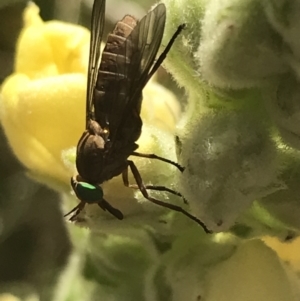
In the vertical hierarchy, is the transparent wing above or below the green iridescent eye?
above

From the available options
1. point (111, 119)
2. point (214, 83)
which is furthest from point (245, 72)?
point (111, 119)

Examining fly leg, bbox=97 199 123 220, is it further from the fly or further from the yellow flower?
the yellow flower

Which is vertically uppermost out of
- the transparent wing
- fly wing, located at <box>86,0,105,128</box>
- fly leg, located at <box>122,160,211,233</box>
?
the transparent wing

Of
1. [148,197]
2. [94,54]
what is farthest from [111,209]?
[94,54]

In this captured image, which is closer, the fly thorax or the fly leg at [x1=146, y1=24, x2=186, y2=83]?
the fly leg at [x1=146, y1=24, x2=186, y2=83]

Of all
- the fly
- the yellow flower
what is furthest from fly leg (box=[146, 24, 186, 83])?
the yellow flower

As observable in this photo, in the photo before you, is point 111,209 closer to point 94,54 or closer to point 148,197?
point 148,197

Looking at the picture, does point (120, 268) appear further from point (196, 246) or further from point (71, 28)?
point (71, 28)

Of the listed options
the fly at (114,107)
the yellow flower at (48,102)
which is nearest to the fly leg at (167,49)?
the fly at (114,107)
